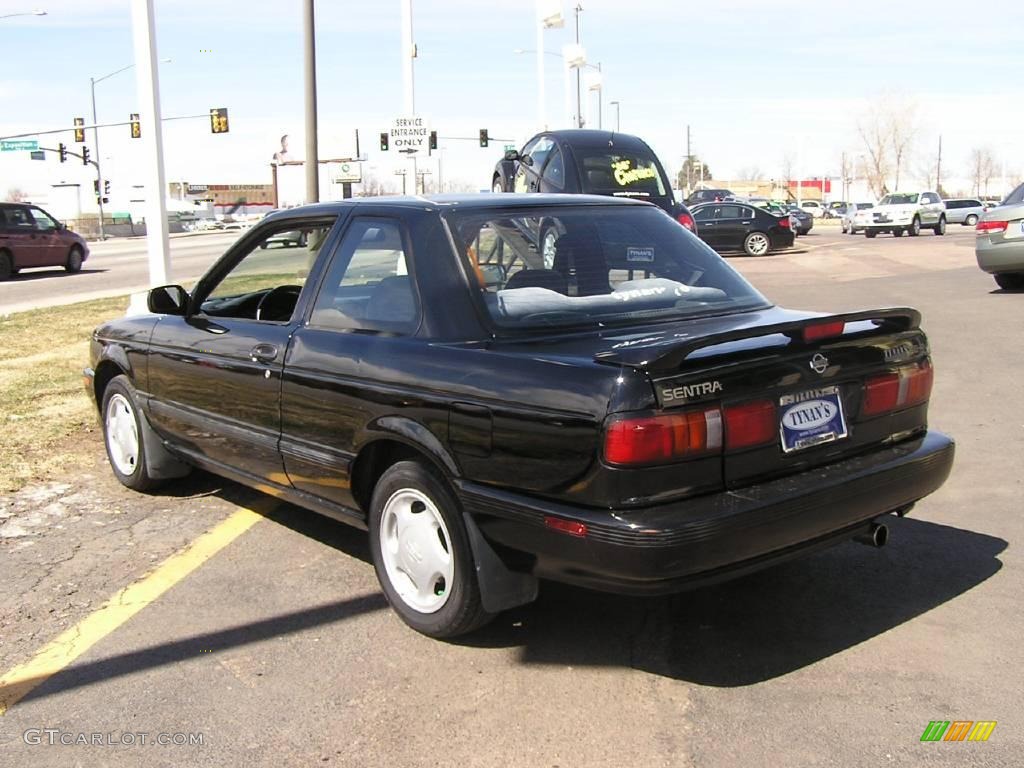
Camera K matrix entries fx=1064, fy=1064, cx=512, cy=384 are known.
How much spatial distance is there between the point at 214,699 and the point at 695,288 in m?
2.46

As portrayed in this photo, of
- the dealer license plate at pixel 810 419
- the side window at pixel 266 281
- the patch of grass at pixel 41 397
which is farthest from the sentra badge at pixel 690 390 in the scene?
the patch of grass at pixel 41 397

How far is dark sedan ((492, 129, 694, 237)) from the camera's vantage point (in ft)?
47.8

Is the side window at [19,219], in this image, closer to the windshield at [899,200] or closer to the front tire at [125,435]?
the front tire at [125,435]

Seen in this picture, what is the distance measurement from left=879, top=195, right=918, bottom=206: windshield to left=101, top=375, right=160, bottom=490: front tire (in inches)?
1460

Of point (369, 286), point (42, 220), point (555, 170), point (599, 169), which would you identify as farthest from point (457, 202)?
point (42, 220)

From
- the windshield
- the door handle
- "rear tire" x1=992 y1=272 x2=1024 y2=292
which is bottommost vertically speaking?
"rear tire" x1=992 y1=272 x2=1024 y2=292

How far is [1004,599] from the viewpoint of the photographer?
4.14 meters

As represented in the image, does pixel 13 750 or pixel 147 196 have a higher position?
A: pixel 147 196

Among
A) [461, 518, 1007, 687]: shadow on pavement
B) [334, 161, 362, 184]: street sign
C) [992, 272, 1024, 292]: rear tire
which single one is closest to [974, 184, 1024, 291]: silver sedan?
[992, 272, 1024, 292]: rear tire

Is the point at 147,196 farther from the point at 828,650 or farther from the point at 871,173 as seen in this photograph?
the point at 871,173

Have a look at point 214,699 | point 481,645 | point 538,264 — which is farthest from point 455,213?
point 214,699

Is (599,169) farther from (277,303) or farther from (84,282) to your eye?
(84,282)

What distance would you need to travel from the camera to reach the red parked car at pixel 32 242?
24125mm

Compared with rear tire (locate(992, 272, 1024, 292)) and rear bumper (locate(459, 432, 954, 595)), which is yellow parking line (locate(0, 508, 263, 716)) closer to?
rear bumper (locate(459, 432, 954, 595))
